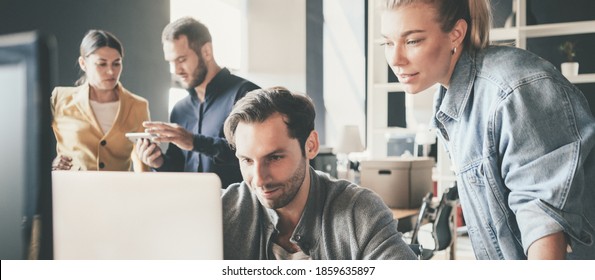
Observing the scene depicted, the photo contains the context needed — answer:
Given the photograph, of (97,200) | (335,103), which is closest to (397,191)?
(335,103)

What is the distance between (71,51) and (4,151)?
2.43ft

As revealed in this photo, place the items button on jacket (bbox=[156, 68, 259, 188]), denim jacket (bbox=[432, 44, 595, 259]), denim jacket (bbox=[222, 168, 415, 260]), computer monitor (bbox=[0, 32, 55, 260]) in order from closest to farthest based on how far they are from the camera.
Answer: computer monitor (bbox=[0, 32, 55, 260]) < denim jacket (bbox=[432, 44, 595, 259]) < denim jacket (bbox=[222, 168, 415, 260]) < button on jacket (bbox=[156, 68, 259, 188])

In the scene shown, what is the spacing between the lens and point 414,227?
1.68 meters

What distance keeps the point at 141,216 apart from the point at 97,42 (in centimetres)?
66

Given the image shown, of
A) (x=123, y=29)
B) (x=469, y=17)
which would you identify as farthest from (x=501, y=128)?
(x=123, y=29)

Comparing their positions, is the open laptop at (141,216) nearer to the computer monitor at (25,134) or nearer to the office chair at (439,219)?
the computer monitor at (25,134)

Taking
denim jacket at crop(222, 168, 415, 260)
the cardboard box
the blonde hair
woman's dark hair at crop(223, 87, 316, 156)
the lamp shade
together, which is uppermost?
the blonde hair

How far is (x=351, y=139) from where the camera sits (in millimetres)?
1676

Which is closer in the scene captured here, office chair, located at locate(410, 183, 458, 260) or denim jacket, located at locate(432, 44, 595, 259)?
denim jacket, located at locate(432, 44, 595, 259)

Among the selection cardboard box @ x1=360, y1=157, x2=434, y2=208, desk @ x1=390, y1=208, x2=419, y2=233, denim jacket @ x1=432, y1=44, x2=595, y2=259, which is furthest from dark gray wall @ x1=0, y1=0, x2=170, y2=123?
denim jacket @ x1=432, y1=44, x2=595, y2=259

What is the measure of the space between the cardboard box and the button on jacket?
385 mm

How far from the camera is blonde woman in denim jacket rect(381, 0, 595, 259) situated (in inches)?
50.6

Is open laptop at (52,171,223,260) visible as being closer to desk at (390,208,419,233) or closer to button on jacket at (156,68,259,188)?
button on jacket at (156,68,259,188)
